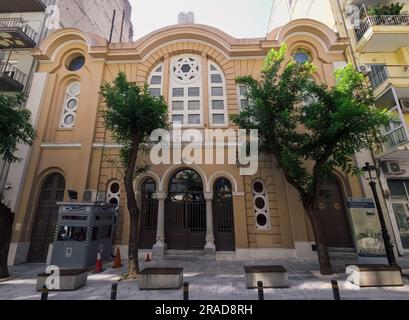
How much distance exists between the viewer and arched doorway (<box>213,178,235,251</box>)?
11180 mm

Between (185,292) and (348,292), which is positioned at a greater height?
(185,292)

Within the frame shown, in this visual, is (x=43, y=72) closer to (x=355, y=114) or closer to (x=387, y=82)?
(x=355, y=114)

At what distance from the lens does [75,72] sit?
13758 mm

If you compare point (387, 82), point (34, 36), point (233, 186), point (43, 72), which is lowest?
point (233, 186)

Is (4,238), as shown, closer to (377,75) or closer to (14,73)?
(14,73)

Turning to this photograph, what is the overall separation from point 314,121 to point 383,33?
30.3ft

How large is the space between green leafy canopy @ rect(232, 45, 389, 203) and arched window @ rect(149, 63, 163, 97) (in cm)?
638

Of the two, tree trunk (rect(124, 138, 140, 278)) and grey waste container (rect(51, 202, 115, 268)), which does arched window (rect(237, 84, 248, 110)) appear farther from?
grey waste container (rect(51, 202, 115, 268))

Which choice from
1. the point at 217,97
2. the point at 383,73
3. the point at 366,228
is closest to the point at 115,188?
the point at 217,97

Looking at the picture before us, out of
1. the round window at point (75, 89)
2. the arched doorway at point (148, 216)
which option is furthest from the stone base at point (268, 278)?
the round window at point (75, 89)

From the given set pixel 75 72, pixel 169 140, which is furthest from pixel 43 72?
pixel 169 140

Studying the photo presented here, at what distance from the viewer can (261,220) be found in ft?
37.2

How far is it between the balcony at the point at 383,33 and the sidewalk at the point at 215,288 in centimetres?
1192
